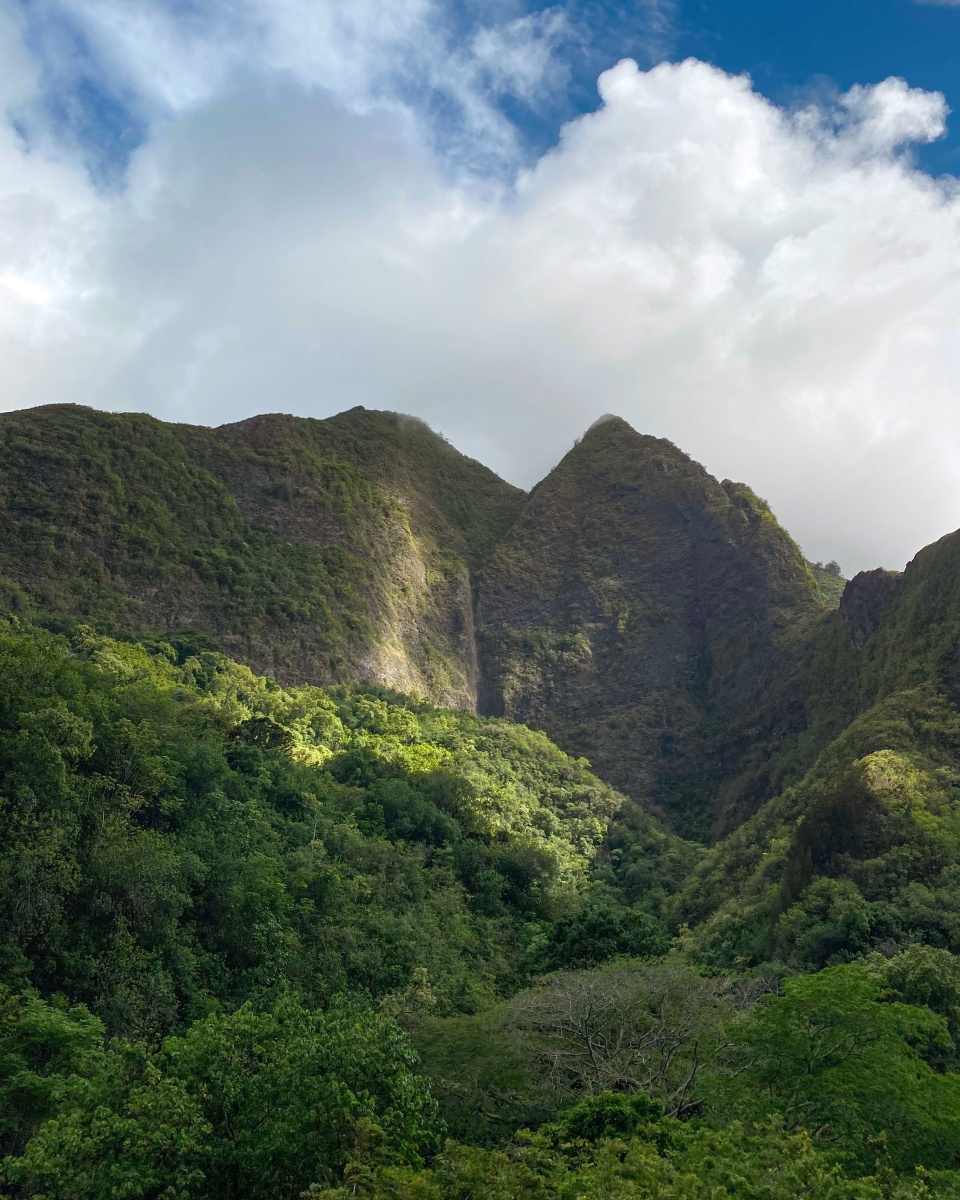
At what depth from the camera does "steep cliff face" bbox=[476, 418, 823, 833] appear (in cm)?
7912

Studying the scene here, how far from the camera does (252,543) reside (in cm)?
7331

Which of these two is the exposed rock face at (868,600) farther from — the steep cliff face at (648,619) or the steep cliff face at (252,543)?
the steep cliff face at (252,543)

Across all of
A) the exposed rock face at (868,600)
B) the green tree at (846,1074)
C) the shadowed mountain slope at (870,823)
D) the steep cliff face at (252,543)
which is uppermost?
the steep cliff face at (252,543)

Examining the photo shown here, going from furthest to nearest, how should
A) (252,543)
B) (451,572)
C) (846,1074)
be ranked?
1. (451,572)
2. (252,543)
3. (846,1074)

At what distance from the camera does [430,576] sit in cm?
9306

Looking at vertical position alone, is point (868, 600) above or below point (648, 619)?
below

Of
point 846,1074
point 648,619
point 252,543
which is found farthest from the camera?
point 648,619

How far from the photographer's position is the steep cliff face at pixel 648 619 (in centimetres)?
7912

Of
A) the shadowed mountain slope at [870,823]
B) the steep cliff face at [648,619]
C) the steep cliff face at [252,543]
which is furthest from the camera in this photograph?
the steep cliff face at [648,619]

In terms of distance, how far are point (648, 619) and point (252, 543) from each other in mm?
40421

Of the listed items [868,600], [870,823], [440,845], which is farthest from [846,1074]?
[868,600]

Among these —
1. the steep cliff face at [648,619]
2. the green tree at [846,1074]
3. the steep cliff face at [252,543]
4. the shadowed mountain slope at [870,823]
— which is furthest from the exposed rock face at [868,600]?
the green tree at [846,1074]

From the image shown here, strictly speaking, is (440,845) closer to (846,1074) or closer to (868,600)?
(846,1074)

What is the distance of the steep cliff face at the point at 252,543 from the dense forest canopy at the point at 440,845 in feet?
1.15
